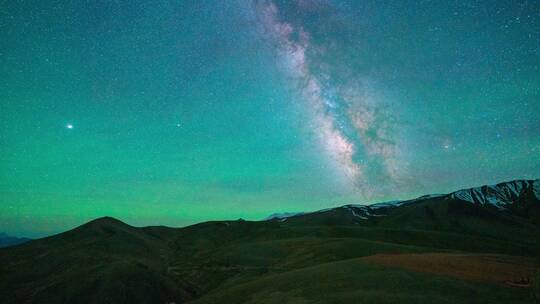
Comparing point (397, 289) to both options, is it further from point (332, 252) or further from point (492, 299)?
point (332, 252)

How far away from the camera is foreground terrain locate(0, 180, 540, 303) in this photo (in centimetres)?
3966

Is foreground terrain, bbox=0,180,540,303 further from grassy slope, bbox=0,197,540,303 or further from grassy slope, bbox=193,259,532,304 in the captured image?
grassy slope, bbox=0,197,540,303

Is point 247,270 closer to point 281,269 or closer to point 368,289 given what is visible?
point 281,269

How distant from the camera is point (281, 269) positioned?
92.0 meters

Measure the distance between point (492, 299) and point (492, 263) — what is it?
86.2 feet

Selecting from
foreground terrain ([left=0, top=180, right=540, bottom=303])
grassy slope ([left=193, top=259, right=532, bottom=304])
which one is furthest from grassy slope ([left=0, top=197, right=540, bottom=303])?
foreground terrain ([left=0, top=180, right=540, bottom=303])

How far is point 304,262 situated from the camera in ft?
306

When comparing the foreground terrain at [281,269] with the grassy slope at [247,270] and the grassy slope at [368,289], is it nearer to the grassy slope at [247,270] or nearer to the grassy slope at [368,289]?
the grassy slope at [368,289]

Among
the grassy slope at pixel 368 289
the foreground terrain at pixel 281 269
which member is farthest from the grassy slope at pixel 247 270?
the foreground terrain at pixel 281 269

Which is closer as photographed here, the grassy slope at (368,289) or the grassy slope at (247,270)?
the grassy slope at (368,289)

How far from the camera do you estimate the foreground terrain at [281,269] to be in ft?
130

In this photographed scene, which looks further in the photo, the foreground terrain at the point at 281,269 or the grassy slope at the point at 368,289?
the foreground terrain at the point at 281,269

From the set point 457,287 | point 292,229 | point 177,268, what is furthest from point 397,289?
point 292,229

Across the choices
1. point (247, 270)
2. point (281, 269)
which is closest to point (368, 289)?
point (281, 269)
